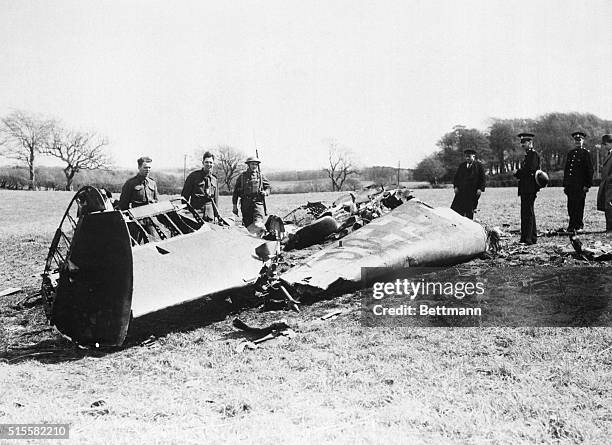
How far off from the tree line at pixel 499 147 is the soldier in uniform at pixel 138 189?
3610 cm

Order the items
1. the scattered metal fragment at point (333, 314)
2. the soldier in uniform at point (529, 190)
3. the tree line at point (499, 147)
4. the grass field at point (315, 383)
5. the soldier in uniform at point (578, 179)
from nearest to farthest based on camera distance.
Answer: the grass field at point (315, 383), the scattered metal fragment at point (333, 314), the soldier in uniform at point (529, 190), the soldier in uniform at point (578, 179), the tree line at point (499, 147)

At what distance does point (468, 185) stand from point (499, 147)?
128ft

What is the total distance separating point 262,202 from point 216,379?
6444 millimetres

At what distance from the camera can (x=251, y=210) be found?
10.2 m

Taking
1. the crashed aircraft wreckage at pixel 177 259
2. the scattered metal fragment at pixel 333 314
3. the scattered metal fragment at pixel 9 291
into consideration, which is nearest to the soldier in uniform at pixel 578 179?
the crashed aircraft wreckage at pixel 177 259

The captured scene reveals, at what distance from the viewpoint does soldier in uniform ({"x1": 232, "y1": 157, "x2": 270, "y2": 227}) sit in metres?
9.98

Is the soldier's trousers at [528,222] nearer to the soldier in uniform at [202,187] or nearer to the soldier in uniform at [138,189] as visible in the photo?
the soldier in uniform at [202,187]

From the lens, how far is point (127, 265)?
467 cm

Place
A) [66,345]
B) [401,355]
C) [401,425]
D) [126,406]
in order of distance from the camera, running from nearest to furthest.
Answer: [401,425], [126,406], [401,355], [66,345]

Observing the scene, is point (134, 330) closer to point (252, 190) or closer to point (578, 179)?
point (252, 190)

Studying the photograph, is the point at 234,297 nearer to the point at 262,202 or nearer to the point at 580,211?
the point at 262,202

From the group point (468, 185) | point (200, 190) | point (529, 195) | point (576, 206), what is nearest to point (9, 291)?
point (200, 190)

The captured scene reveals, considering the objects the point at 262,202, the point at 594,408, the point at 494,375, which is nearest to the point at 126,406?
the point at 494,375

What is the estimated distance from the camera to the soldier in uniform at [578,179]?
33.9 ft
